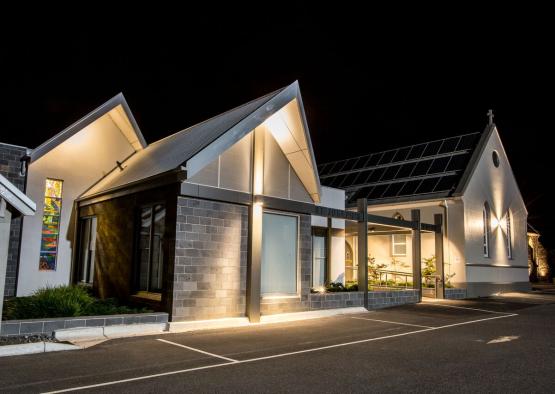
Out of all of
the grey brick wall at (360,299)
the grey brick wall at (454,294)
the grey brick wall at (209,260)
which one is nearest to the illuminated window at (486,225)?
the grey brick wall at (454,294)

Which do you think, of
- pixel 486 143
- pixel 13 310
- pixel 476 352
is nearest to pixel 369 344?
pixel 476 352

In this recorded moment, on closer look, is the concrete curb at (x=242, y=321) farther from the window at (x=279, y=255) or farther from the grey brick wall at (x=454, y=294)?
the grey brick wall at (x=454, y=294)

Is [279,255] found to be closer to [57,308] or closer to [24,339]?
[57,308]

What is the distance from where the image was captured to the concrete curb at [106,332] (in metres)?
9.12

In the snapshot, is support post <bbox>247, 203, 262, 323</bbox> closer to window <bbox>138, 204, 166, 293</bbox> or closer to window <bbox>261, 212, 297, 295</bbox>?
window <bbox>261, 212, 297, 295</bbox>

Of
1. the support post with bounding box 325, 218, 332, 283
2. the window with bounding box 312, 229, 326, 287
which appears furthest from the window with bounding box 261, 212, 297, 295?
the support post with bounding box 325, 218, 332, 283

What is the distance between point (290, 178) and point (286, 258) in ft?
7.81

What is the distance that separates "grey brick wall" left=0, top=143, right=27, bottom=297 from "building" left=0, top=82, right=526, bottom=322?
0.07m

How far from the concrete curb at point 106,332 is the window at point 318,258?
1002cm

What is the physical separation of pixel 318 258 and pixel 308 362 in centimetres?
1248

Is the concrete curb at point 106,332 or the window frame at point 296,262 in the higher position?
the window frame at point 296,262

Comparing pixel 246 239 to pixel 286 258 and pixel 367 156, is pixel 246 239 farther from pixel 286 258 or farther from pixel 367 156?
pixel 367 156

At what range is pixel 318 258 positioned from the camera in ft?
66.4

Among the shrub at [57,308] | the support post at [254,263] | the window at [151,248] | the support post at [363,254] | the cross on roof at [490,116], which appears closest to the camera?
the shrub at [57,308]
